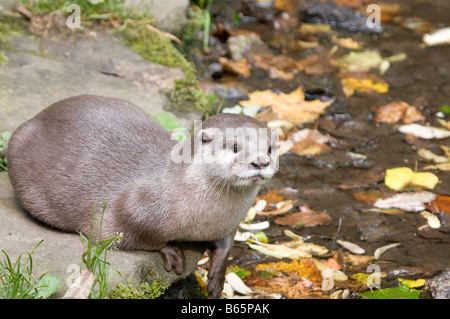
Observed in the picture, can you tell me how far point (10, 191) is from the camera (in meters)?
3.28

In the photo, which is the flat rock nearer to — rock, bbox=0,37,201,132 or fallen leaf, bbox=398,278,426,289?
rock, bbox=0,37,201,132

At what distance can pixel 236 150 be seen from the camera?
2734mm

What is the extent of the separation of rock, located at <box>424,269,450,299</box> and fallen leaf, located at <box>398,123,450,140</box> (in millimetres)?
1693

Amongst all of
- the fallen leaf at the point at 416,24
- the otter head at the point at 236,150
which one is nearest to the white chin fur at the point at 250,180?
the otter head at the point at 236,150

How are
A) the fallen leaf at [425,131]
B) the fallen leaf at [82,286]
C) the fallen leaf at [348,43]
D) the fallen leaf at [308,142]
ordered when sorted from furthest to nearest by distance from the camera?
the fallen leaf at [348,43] < the fallen leaf at [425,131] < the fallen leaf at [308,142] < the fallen leaf at [82,286]

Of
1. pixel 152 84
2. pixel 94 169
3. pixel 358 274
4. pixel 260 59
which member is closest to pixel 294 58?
pixel 260 59

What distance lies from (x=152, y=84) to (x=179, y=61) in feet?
1.23

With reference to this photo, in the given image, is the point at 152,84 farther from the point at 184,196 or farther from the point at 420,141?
the point at 420,141

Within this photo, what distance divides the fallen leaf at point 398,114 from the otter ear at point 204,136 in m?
2.29

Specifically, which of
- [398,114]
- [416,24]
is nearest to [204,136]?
[398,114]

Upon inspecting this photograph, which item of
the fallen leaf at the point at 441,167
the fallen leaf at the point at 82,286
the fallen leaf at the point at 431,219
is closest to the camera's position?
the fallen leaf at the point at 82,286

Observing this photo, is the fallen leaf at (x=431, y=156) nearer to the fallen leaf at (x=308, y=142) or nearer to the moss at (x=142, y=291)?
the fallen leaf at (x=308, y=142)

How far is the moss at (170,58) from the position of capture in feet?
13.5

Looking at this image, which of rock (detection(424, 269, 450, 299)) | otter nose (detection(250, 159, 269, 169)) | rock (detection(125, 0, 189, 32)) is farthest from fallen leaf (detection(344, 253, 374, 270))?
rock (detection(125, 0, 189, 32))
